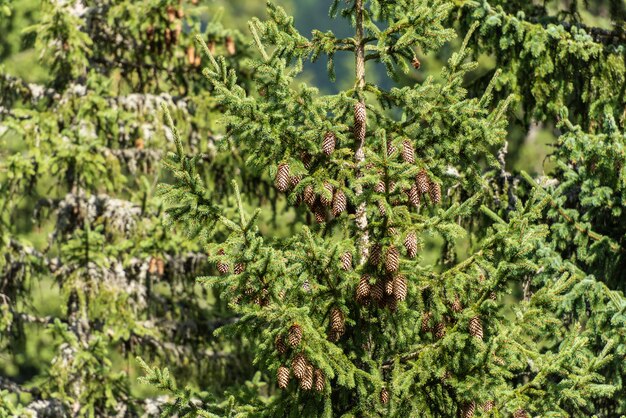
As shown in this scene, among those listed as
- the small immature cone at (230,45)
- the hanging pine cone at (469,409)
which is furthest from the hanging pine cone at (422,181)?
the small immature cone at (230,45)

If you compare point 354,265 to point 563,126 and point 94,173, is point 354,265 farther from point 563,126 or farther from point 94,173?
point 94,173

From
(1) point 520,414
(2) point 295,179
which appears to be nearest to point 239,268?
(2) point 295,179

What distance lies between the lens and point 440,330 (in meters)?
6.91

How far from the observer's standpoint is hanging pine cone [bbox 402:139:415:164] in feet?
22.1

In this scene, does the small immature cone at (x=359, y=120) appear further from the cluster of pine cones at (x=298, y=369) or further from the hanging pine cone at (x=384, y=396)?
the hanging pine cone at (x=384, y=396)

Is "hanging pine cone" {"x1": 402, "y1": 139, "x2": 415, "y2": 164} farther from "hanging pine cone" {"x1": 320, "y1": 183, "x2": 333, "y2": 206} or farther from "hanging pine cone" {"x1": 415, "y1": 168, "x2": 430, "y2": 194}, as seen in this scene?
"hanging pine cone" {"x1": 320, "y1": 183, "x2": 333, "y2": 206}

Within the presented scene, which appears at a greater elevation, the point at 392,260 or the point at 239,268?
the point at 392,260

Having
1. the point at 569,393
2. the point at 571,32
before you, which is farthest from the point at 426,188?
the point at 571,32

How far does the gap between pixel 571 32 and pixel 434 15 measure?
3118 mm

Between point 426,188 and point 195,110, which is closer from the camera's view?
point 426,188

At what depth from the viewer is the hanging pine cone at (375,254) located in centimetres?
648

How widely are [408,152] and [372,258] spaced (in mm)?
802

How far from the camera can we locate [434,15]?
6887mm

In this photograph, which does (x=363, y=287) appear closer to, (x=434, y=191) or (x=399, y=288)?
(x=399, y=288)
